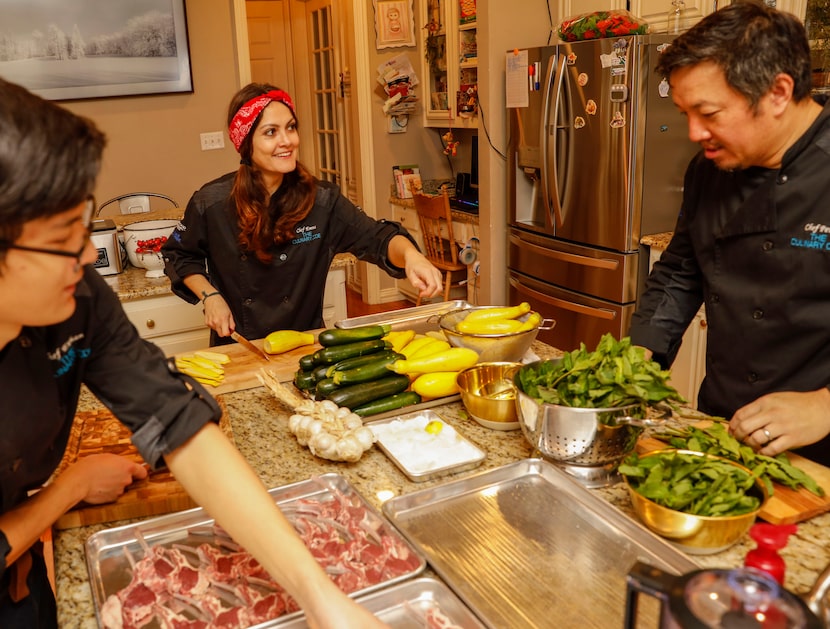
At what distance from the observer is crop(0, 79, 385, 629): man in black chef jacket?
32.8 inches

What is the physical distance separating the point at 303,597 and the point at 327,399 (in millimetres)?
837

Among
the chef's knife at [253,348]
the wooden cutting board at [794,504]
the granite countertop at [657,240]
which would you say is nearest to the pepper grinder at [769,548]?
the wooden cutting board at [794,504]

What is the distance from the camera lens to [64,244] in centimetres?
88

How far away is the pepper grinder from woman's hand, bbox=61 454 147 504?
1070mm

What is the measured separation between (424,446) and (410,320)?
2.63 feet

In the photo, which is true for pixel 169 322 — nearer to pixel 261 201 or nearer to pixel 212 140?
pixel 261 201

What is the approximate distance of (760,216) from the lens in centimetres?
173

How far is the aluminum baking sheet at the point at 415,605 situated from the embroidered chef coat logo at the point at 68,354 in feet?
1.68

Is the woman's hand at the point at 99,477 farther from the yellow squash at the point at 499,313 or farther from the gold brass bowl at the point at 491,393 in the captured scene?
the yellow squash at the point at 499,313

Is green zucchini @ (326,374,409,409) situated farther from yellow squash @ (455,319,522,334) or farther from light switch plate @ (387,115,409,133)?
light switch plate @ (387,115,409,133)

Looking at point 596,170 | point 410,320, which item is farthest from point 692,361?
point 410,320

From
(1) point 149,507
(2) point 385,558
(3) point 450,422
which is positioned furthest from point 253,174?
(2) point 385,558

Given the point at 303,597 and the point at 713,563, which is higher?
the point at 303,597

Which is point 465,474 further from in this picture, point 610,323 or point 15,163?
point 610,323
